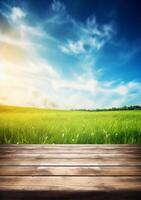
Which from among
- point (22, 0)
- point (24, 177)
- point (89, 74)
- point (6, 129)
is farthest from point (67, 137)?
point (89, 74)

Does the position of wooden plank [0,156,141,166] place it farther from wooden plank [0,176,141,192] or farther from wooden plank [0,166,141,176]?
wooden plank [0,176,141,192]

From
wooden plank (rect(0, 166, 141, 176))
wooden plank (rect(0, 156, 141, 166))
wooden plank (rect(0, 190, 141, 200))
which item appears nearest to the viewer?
wooden plank (rect(0, 190, 141, 200))

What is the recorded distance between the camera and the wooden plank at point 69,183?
3.35ft

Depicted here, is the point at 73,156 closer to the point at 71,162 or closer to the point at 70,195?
the point at 71,162

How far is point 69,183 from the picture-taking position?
1095 mm

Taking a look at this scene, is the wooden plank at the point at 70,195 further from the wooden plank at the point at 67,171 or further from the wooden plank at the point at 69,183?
the wooden plank at the point at 67,171

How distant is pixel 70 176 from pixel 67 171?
0.34 ft

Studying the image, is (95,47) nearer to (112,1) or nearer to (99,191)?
(112,1)

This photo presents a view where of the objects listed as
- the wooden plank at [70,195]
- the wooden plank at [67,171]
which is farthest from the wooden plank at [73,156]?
the wooden plank at [70,195]

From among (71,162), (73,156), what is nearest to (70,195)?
(71,162)

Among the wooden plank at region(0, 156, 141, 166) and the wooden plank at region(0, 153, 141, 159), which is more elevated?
the wooden plank at region(0, 153, 141, 159)

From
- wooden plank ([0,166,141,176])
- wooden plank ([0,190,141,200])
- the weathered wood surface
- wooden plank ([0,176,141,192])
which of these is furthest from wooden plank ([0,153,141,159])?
wooden plank ([0,190,141,200])

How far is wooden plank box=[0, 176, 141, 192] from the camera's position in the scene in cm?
102

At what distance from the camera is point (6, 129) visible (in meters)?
3.79
